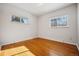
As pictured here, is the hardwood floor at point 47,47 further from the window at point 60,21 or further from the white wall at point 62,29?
the window at point 60,21

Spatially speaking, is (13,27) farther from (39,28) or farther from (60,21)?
(60,21)

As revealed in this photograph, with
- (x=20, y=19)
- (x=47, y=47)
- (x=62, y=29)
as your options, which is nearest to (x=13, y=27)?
(x=20, y=19)

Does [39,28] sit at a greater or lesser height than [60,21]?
lesser

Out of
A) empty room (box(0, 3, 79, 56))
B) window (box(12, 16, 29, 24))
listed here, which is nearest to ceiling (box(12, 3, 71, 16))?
empty room (box(0, 3, 79, 56))

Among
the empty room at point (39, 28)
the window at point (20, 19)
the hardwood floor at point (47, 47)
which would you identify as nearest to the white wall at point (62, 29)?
the empty room at point (39, 28)

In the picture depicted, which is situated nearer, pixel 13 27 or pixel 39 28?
pixel 13 27

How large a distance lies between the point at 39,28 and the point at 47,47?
464 millimetres

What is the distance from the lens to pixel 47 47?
4.33 feet

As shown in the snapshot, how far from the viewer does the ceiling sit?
1.09 meters

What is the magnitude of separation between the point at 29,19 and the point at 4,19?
47cm

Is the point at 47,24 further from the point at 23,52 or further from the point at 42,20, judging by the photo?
the point at 23,52

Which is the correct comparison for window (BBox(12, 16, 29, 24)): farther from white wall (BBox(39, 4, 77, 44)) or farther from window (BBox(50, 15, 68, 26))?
window (BBox(50, 15, 68, 26))

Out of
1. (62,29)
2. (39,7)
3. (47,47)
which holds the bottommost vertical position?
(47,47)

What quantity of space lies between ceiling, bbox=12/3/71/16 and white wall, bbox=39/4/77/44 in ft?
0.26
